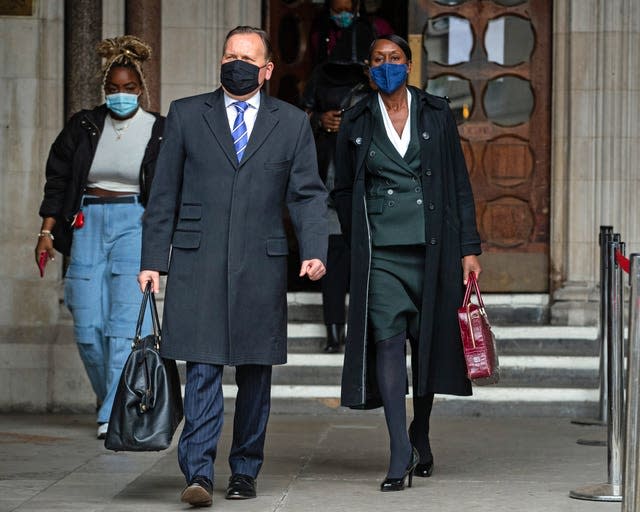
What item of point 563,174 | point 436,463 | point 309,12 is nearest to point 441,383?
point 436,463

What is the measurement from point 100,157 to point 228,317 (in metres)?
2.29

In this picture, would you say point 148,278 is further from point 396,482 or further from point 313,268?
point 396,482

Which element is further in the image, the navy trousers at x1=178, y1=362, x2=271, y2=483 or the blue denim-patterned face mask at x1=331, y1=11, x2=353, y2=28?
the blue denim-patterned face mask at x1=331, y1=11, x2=353, y2=28

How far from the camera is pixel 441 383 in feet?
22.8

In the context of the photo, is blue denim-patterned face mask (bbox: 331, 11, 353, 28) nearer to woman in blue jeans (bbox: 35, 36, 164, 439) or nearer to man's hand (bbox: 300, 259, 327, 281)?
woman in blue jeans (bbox: 35, 36, 164, 439)

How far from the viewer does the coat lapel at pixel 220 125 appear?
21.0ft

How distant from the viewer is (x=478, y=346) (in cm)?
673

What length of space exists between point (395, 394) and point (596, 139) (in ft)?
13.5

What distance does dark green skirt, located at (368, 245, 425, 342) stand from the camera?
6848 mm

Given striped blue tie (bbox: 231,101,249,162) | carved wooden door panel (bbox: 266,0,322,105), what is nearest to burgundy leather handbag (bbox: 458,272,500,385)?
striped blue tie (bbox: 231,101,249,162)

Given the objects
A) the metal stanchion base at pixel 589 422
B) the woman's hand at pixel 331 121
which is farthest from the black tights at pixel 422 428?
the woman's hand at pixel 331 121

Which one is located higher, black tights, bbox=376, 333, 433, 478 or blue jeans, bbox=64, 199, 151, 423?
blue jeans, bbox=64, 199, 151, 423

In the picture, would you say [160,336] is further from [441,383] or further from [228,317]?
[441,383]

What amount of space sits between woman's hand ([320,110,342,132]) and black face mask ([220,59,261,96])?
3801mm
